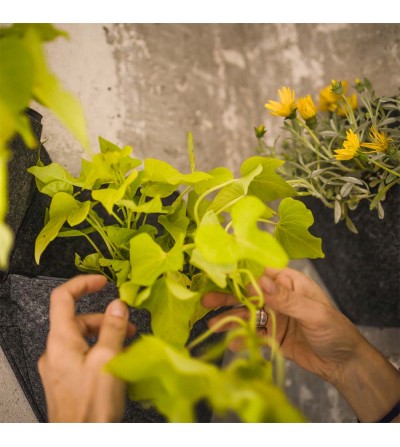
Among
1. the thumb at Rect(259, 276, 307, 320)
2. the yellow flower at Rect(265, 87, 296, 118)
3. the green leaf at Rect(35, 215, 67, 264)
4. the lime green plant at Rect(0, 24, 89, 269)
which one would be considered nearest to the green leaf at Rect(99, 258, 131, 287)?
the green leaf at Rect(35, 215, 67, 264)

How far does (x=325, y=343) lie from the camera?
840 millimetres

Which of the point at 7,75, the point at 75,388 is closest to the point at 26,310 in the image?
the point at 75,388

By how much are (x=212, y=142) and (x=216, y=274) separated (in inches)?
32.1

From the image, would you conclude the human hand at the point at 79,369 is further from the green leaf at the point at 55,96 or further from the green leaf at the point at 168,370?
the green leaf at the point at 55,96

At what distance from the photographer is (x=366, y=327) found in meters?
1.32

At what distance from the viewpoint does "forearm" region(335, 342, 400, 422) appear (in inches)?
34.8

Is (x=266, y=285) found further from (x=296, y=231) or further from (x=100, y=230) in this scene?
(x=100, y=230)

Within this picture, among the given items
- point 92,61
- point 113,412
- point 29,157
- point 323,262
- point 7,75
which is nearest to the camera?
point 7,75

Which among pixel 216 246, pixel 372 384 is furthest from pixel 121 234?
pixel 372 384

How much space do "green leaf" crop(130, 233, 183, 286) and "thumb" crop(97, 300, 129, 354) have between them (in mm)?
46

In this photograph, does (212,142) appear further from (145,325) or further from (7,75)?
(7,75)

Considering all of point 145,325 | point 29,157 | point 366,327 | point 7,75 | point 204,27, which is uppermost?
point 204,27

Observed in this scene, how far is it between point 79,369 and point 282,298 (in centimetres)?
34

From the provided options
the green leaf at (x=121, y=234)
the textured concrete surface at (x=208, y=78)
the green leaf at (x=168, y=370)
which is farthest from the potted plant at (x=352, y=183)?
the green leaf at (x=168, y=370)
